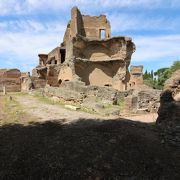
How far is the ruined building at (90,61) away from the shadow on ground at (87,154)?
19.2 m

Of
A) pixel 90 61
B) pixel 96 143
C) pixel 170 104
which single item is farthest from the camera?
pixel 90 61

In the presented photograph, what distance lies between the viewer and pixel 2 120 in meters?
10.6

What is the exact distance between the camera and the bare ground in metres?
6.00

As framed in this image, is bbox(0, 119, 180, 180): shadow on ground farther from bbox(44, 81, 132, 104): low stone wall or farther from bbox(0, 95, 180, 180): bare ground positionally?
bbox(44, 81, 132, 104): low stone wall

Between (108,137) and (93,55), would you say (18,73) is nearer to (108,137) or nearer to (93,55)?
(93,55)

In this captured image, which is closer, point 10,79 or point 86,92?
point 86,92

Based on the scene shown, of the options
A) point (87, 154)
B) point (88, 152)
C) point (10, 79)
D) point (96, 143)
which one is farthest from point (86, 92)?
point (10, 79)

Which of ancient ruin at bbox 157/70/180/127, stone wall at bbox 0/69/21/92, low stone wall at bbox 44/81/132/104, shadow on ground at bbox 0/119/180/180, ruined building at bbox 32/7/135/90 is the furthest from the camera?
stone wall at bbox 0/69/21/92

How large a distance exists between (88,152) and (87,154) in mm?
110

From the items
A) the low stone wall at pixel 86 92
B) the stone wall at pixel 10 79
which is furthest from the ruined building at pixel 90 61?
the low stone wall at pixel 86 92

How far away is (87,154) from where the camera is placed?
676cm

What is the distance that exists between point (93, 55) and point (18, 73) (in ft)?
35.6

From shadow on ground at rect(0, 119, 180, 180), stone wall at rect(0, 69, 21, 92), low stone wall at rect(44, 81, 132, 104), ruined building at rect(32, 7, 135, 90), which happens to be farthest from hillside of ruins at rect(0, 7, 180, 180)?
stone wall at rect(0, 69, 21, 92)

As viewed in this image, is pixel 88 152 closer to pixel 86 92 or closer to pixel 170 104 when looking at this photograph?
pixel 170 104
